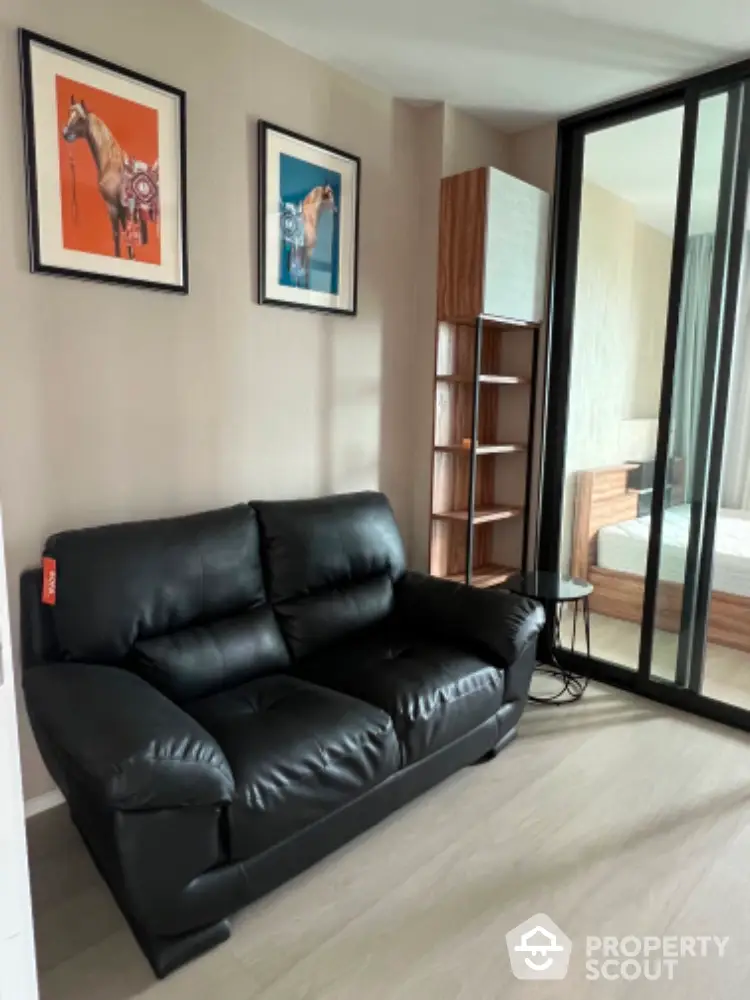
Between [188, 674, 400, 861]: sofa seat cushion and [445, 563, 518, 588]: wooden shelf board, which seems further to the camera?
[445, 563, 518, 588]: wooden shelf board

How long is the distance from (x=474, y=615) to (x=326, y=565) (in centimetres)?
57

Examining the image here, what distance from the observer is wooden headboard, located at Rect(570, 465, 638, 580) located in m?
3.04

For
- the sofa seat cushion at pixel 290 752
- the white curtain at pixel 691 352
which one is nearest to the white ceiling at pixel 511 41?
the white curtain at pixel 691 352

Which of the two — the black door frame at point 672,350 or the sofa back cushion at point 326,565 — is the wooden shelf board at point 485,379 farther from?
the sofa back cushion at point 326,565

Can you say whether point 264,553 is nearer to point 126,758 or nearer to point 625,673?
point 126,758

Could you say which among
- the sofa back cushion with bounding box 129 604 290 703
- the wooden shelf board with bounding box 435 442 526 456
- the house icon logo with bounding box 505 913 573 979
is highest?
the wooden shelf board with bounding box 435 442 526 456

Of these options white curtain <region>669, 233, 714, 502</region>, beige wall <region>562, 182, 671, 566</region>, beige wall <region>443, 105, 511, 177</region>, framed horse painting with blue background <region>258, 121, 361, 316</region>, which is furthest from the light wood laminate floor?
beige wall <region>443, 105, 511, 177</region>

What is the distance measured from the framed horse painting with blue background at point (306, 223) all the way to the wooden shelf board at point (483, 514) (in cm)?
103

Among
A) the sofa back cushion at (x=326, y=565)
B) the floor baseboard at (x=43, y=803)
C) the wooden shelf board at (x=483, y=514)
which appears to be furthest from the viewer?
the wooden shelf board at (x=483, y=514)

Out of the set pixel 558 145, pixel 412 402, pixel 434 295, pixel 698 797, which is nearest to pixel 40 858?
pixel 698 797

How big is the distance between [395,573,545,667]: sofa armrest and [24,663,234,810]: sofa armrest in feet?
3.50

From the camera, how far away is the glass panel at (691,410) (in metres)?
2.55

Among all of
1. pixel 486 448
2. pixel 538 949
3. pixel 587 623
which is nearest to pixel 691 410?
pixel 486 448

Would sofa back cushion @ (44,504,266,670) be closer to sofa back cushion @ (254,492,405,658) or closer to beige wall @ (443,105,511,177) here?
sofa back cushion @ (254,492,405,658)
